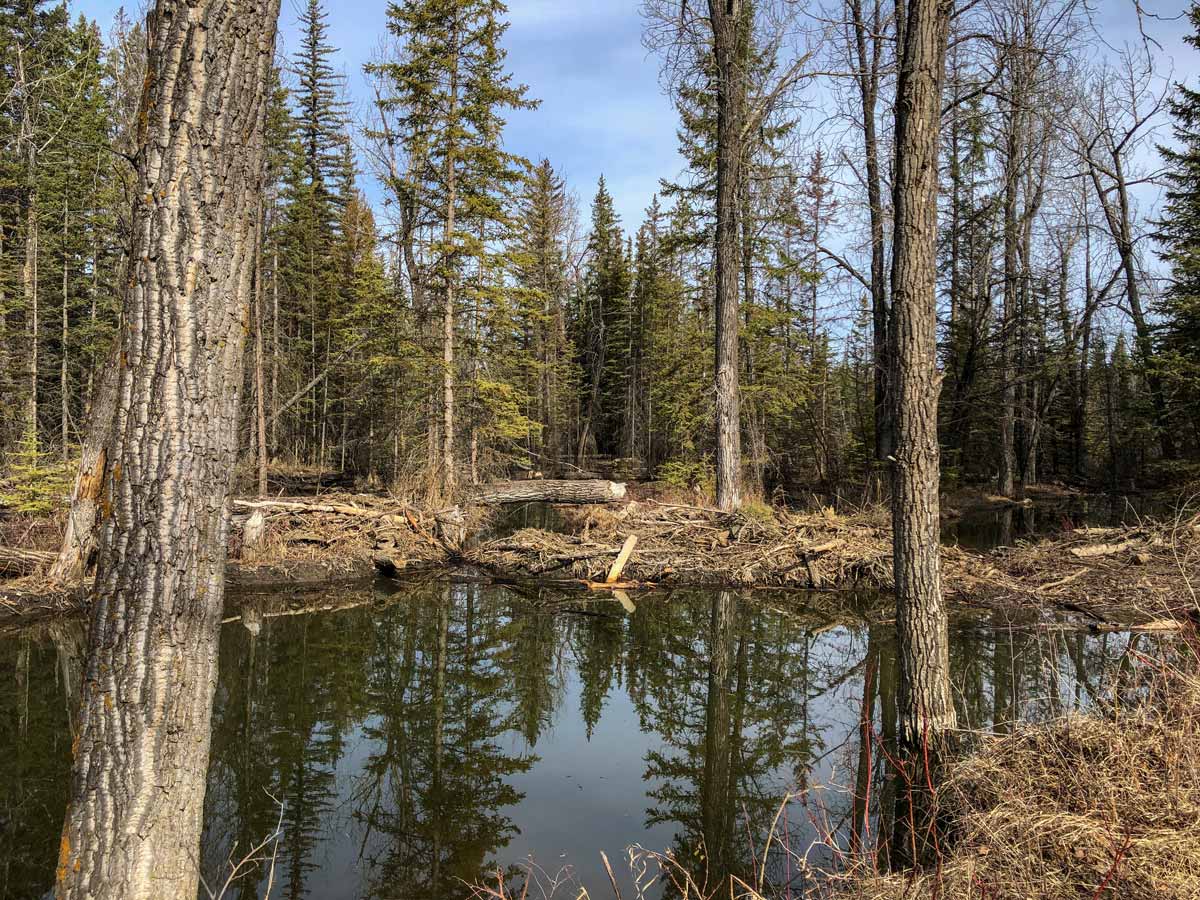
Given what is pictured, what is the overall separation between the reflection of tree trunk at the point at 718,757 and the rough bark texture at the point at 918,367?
4.49ft

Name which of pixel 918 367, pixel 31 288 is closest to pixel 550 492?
pixel 918 367

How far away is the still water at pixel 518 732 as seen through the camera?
166 inches

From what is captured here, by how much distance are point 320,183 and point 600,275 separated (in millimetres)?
15919

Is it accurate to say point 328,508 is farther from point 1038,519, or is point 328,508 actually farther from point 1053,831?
point 1038,519

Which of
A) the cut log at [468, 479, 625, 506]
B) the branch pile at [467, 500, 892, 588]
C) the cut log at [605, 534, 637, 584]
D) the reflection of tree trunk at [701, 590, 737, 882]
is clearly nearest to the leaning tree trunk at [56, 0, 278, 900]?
the reflection of tree trunk at [701, 590, 737, 882]

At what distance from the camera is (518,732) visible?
19.9 feet

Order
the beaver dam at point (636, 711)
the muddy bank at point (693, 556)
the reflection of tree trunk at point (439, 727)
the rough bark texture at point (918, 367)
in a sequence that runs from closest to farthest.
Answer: the beaver dam at point (636, 711) → the reflection of tree trunk at point (439, 727) → the rough bark texture at point (918, 367) → the muddy bank at point (693, 556)

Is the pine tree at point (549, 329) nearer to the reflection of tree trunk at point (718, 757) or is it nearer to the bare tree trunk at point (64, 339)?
the bare tree trunk at point (64, 339)

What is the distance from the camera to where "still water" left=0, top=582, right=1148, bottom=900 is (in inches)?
166

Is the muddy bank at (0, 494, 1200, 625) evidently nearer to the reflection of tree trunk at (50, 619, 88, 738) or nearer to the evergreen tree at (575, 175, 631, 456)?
the reflection of tree trunk at (50, 619, 88, 738)

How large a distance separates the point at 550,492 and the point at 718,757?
1122 centimetres

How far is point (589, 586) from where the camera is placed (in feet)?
37.2

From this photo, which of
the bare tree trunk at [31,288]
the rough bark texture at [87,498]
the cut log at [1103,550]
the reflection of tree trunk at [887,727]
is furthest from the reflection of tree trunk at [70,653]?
the bare tree trunk at [31,288]

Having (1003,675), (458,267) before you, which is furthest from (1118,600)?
(458,267)
